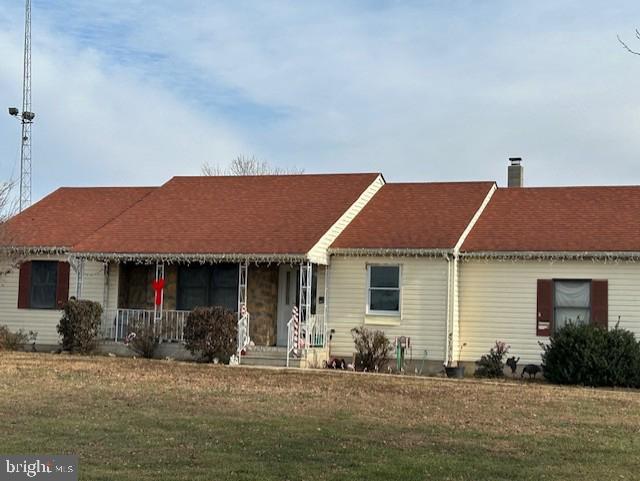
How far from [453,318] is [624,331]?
408 cm

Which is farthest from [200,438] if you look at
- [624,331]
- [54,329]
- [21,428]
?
[54,329]

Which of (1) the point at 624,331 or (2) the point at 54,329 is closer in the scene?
(1) the point at 624,331

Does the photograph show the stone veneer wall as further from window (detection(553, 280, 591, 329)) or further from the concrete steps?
window (detection(553, 280, 591, 329))

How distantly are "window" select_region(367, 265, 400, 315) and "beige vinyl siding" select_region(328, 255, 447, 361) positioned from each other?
0.14 metres

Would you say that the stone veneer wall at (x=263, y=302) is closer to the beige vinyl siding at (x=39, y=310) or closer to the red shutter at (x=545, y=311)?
the beige vinyl siding at (x=39, y=310)

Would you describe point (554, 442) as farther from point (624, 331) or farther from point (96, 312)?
point (96, 312)

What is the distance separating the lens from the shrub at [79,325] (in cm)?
2261

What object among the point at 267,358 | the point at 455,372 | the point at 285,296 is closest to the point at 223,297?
the point at 285,296

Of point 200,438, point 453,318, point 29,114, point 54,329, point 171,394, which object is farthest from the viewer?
point 29,114

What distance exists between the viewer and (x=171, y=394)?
1460 cm

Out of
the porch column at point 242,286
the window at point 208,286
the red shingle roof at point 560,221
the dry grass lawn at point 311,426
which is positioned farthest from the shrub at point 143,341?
the red shingle roof at point 560,221

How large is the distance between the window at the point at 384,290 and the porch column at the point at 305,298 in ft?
5.11

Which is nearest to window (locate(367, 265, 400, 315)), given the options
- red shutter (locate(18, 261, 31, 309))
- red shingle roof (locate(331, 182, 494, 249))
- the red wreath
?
red shingle roof (locate(331, 182, 494, 249))

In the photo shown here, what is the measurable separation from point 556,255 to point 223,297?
8.62 m
